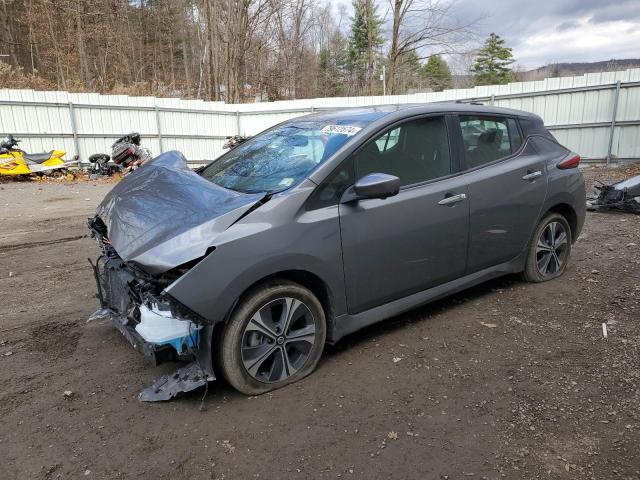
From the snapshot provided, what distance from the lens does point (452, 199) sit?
3693 millimetres

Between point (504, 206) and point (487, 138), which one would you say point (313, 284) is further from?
point (487, 138)

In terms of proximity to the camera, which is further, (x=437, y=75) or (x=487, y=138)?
(x=437, y=75)

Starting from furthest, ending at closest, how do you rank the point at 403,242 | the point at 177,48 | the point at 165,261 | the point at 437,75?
the point at 437,75
the point at 177,48
the point at 403,242
the point at 165,261

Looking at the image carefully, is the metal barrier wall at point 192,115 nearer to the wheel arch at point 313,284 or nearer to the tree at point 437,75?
the wheel arch at point 313,284

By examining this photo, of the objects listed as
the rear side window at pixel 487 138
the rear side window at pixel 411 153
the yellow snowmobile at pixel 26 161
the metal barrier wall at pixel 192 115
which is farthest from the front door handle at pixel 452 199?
the yellow snowmobile at pixel 26 161

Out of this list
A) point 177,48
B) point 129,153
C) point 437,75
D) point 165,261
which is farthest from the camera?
point 437,75

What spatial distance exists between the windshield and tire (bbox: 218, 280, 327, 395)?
Result: 0.71 metres

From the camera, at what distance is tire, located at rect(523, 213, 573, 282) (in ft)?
15.0

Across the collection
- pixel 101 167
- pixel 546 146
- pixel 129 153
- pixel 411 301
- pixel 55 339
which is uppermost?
pixel 546 146

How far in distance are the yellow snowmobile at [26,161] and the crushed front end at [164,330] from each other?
1255 cm

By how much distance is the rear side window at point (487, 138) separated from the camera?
156 inches

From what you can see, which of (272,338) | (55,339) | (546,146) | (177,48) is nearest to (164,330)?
(272,338)

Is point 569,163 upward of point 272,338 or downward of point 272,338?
upward

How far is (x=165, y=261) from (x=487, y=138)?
9.68ft
